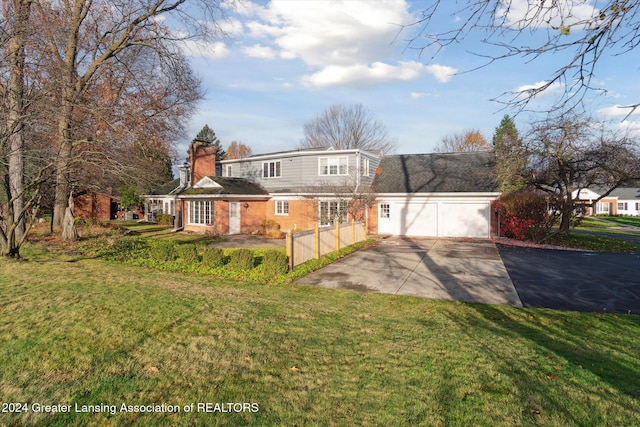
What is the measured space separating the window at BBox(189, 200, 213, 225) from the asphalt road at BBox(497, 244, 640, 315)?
17809 millimetres

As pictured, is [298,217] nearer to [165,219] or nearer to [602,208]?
[165,219]

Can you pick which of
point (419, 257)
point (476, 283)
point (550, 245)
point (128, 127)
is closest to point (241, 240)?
point (128, 127)

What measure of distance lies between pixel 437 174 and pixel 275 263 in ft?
53.0

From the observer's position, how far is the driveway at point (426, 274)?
8.83m

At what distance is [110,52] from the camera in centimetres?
1681

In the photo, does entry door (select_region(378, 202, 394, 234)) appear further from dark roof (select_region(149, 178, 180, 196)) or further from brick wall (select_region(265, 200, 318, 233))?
dark roof (select_region(149, 178, 180, 196))

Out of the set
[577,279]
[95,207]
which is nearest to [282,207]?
[577,279]

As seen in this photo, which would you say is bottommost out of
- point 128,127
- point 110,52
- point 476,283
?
point 476,283

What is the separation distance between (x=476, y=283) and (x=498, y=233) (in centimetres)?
1230

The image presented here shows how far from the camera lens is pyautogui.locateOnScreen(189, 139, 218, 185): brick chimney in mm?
27578

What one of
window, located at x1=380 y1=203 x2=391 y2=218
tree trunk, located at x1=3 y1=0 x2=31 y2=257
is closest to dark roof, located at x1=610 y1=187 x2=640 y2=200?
window, located at x1=380 y1=203 x2=391 y2=218

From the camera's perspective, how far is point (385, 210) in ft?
75.4

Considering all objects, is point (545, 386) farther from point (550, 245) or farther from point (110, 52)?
point (110, 52)

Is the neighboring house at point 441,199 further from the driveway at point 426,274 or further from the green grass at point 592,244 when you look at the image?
the driveway at point 426,274
